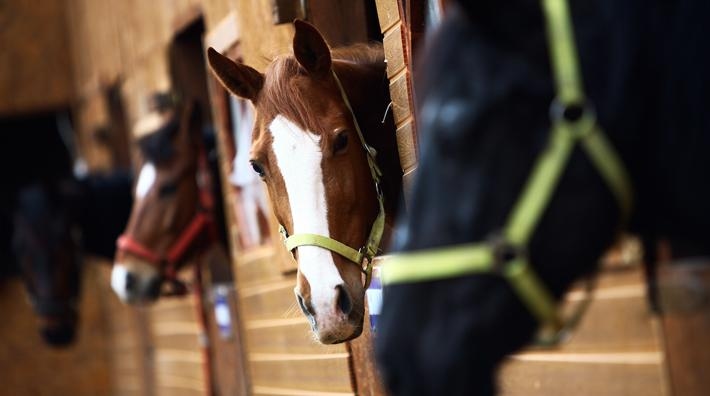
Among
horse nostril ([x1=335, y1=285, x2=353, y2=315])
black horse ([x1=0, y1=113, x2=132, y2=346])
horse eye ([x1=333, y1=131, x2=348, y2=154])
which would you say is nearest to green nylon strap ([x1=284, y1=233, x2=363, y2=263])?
horse nostril ([x1=335, y1=285, x2=353, y2=315])

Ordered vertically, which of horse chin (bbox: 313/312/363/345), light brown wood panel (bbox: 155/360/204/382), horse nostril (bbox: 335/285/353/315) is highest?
horse nostril (bbox: 335/285/353/315)

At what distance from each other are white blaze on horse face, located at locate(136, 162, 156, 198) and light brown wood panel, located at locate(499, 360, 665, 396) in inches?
131

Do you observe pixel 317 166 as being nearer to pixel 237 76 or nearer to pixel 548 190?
pixel 237 76

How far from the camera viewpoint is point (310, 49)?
3625mm

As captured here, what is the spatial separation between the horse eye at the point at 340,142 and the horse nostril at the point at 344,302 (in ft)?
1.38

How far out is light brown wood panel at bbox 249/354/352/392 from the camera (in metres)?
4.72

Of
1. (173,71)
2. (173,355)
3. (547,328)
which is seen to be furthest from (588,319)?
(173,355)

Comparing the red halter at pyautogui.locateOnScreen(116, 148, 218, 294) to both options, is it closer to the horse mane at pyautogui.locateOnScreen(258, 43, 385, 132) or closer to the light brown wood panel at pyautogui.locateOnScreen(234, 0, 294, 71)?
the light brown wood panel at pyautogui.locateOnScreen(234, 0, 294, 71)

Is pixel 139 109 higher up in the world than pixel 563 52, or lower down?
higher up

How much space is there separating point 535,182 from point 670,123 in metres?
0.24

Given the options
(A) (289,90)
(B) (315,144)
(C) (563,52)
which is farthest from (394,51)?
(C) (563,52)

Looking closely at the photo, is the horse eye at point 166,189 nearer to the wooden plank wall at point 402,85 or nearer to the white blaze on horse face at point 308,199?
the wooden plank wall at point 402,85

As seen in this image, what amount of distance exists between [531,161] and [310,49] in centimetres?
182

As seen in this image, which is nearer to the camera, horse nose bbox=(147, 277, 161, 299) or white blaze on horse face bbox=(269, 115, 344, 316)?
white blaze on horse face bbox=(269, 115, 344, 316)
